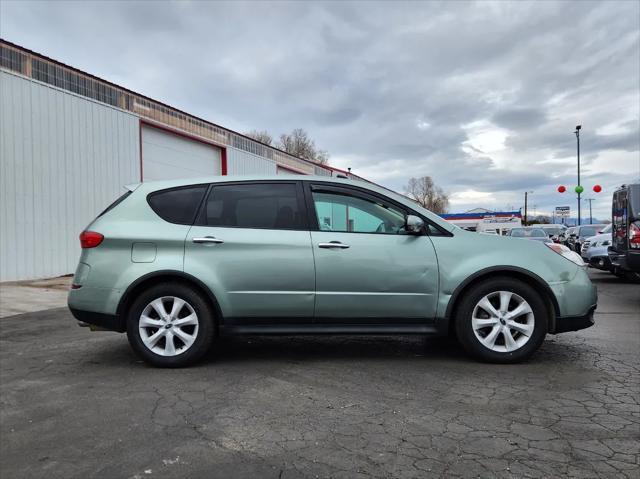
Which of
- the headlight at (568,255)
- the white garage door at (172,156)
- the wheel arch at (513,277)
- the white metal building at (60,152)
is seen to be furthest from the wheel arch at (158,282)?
the white garage door at (172,156)

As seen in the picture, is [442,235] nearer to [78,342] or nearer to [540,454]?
[540,454]

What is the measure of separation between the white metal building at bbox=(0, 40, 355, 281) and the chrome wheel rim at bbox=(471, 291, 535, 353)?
1129cm

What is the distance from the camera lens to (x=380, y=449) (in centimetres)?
265

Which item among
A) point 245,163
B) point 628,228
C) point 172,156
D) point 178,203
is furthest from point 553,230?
point 178,203

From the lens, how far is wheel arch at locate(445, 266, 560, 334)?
4227mm

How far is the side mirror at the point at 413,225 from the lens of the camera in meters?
4.27

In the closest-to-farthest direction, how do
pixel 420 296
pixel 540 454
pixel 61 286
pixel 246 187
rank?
pixel 540 454 → pixel 420 296 → pixel 246 187 → pixel 61 286

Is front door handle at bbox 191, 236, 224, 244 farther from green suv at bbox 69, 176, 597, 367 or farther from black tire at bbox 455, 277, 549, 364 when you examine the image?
black tire at bbox 455, 277, 549, 364

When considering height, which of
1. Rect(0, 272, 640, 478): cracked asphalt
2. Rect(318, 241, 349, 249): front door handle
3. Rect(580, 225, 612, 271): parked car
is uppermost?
Rect(318, 241, 349, 249): front door handle

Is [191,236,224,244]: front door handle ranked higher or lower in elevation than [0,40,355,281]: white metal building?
lower

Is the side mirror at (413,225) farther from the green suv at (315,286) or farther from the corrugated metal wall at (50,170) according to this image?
the corrugated metal wall at (50,170)

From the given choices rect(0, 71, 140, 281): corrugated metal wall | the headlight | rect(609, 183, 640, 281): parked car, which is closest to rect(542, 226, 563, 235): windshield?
rect(609, 183, 640, 281): parked car

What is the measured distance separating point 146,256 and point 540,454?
331cm

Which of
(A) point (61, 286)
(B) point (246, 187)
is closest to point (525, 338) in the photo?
(B) point (246, 187)
